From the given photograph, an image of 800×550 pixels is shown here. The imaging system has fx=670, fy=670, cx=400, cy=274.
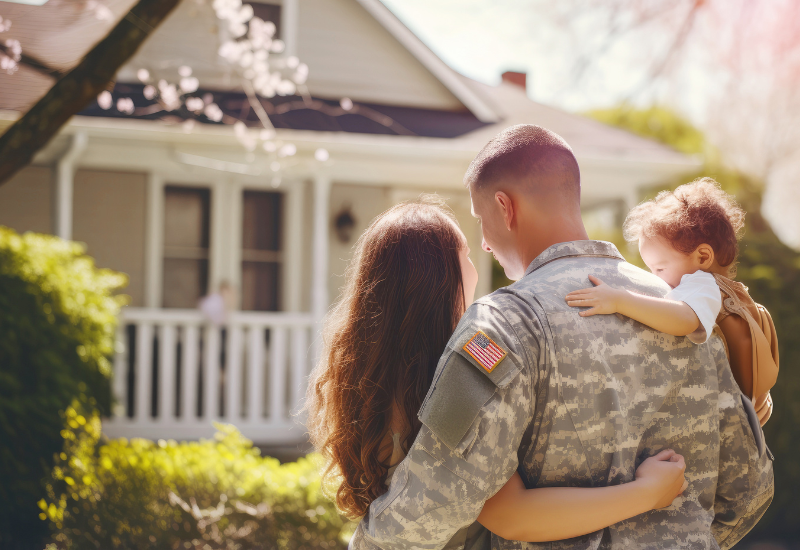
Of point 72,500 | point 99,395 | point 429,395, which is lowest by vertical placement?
point 72,500

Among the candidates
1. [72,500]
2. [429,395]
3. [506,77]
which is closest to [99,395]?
[72,500]

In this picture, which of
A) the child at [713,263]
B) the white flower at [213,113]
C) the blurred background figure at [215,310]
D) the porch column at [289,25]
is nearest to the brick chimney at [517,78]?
the porch column at [289,25]

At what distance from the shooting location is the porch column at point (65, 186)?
6.82 m

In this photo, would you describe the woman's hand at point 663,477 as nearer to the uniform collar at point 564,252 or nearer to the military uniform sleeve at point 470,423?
the military uniform sleeve at point 470,423

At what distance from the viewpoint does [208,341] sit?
694cm

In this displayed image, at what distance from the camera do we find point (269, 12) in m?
8.88

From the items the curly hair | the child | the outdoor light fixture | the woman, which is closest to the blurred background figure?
the outdoor light fixture

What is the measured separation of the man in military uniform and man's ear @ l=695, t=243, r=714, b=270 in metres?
0.43

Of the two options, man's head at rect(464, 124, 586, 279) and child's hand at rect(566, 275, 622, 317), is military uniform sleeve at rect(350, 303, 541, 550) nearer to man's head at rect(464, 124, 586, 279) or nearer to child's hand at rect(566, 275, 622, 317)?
child's hand at rect(566, 275, 622, 317)

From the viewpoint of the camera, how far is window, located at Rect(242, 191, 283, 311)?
8594 mm

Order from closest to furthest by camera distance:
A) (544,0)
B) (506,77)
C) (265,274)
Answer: (265,274)
(544,0)
(506,77)

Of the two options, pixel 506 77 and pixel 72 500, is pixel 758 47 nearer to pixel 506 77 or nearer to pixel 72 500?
pixel 506 77

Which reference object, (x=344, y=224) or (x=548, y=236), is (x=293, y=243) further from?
(x=548, y=236)

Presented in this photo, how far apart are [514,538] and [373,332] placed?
642mm
